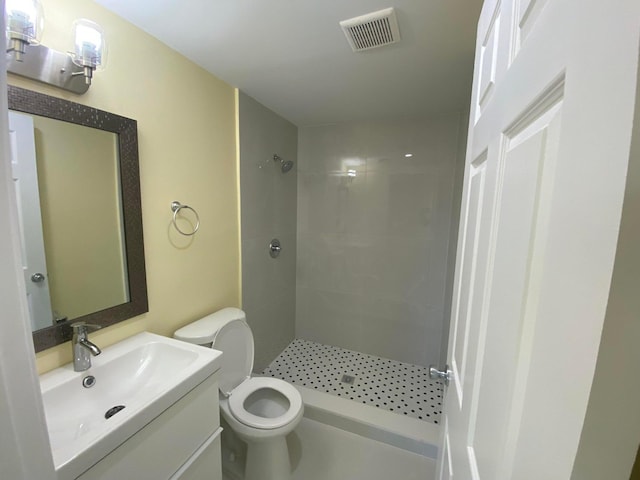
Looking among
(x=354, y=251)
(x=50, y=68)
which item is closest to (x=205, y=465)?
(x=50, y=68)

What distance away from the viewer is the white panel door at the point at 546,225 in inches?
8.2

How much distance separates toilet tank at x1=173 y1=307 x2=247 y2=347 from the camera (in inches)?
55.7

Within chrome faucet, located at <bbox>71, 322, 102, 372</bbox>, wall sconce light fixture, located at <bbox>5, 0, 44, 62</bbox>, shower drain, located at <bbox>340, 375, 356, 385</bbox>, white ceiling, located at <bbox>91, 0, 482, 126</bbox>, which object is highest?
white ceiling, located at <bbox>91, 0, 482, 126</bbox>

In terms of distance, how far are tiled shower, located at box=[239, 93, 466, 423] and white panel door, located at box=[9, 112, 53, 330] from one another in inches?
42.0

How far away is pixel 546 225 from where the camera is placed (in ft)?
1.06

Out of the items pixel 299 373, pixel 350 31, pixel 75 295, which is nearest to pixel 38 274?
pixel 75 295

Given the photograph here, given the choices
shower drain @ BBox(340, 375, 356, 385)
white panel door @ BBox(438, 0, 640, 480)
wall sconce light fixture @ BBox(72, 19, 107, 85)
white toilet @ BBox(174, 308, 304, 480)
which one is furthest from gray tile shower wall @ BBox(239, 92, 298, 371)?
white panel door @ BBox(438, 0, 640, 480)

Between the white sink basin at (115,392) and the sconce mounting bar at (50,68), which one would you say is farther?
the sconce mounting bar at (50,68)

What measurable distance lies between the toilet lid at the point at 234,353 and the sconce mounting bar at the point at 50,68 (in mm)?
1261

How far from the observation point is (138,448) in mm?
841

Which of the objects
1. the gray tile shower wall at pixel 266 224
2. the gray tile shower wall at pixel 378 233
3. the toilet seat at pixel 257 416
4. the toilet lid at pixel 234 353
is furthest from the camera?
the gray tile shower wall at pixel 378 233

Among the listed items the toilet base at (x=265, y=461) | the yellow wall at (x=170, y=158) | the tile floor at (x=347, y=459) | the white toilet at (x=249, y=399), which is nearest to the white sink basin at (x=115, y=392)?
the yellow wall at (x=170, y=158)

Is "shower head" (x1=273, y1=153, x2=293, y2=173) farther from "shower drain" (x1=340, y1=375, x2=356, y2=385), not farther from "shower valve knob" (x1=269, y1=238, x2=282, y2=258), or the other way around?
"shower drain" (x1=340, y1=375, x2=356, y2=385)

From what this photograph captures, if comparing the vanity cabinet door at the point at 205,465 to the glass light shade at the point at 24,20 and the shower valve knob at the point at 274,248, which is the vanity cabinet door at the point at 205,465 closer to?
the shower valve knob at the point at 274,248
